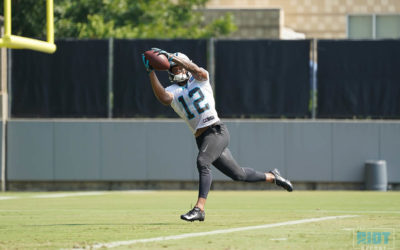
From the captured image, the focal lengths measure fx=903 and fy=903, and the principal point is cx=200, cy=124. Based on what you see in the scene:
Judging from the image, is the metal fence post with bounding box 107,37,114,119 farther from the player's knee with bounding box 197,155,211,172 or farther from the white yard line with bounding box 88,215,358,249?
the white yard line with bounding box 88,215,358,249

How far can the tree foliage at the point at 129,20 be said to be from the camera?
975 inches

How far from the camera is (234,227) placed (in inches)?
372

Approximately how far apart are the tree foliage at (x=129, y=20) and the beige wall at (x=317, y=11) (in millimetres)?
2612

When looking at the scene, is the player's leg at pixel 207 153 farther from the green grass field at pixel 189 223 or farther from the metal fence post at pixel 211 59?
the metal fence post at pixel 211 59

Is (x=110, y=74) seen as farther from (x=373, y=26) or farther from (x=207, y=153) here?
(x=373, y=26)

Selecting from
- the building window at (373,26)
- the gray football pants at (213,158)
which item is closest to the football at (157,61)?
the gray football pants at (213,158)

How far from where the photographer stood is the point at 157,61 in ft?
33.6

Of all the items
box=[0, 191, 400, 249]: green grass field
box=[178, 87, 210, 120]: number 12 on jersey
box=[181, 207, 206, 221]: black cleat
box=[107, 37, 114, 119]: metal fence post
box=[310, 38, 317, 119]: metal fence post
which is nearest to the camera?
box=[0, 191, 400, 249]: green grass field

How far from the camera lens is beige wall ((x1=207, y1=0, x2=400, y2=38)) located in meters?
35.7

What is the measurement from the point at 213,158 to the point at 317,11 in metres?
26.8

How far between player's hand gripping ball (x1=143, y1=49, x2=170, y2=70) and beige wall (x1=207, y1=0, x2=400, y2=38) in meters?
26.1

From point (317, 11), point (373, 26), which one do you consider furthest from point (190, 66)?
point (317, 11)

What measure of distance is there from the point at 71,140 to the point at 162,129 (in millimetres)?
1922

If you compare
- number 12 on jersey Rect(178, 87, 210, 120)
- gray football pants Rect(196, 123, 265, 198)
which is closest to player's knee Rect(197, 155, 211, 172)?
gray football pants Rect(196, 123, 265, 198)
